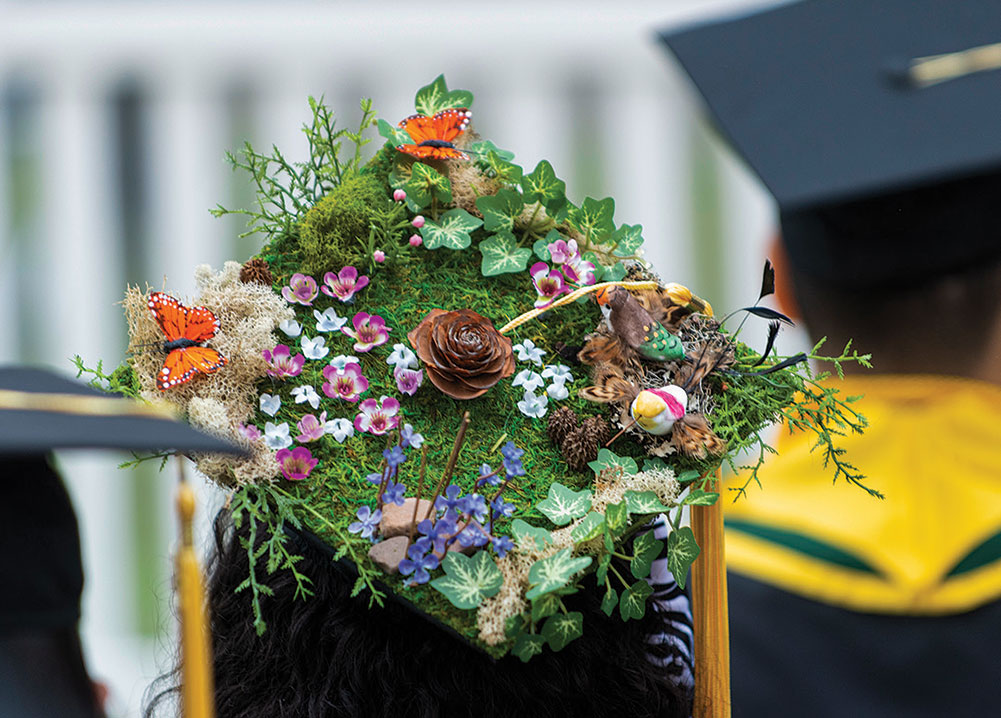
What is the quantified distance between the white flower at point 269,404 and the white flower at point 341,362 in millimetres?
68

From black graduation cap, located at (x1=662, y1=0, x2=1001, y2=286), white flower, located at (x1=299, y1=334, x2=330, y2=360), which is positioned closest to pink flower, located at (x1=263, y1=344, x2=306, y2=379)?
white flower, located at (x1=299, y1=334, x2=330, y2=360)

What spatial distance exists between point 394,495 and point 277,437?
137mm

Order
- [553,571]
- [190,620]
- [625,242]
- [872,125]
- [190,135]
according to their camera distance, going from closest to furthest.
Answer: [190,620], [553,571], [625,242], [872,125], [190,135]

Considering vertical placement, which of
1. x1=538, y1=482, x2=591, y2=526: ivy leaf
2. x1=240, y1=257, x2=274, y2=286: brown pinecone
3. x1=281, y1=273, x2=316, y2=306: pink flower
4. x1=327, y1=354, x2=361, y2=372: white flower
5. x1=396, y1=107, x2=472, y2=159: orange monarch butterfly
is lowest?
x1=538, y1=482, x2=591, y2=526: ivy leaf

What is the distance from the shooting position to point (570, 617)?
1.01 meters

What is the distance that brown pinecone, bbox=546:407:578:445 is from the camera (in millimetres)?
1084

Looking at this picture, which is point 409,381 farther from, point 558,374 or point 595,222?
point 595,222

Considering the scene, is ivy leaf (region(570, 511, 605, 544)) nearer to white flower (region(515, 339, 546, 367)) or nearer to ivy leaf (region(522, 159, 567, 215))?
white flower (region(515, 339, 546, 367))

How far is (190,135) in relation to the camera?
571 centimetres

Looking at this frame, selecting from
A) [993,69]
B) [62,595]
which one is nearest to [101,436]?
[62,595]

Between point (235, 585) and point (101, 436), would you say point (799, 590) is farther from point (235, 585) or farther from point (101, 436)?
point (101, 436)

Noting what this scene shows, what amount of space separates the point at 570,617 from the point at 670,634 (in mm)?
200

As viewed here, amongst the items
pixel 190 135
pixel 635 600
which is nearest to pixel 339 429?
pixel 635 600

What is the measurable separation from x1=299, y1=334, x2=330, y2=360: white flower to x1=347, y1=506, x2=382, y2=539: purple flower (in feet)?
0.59
